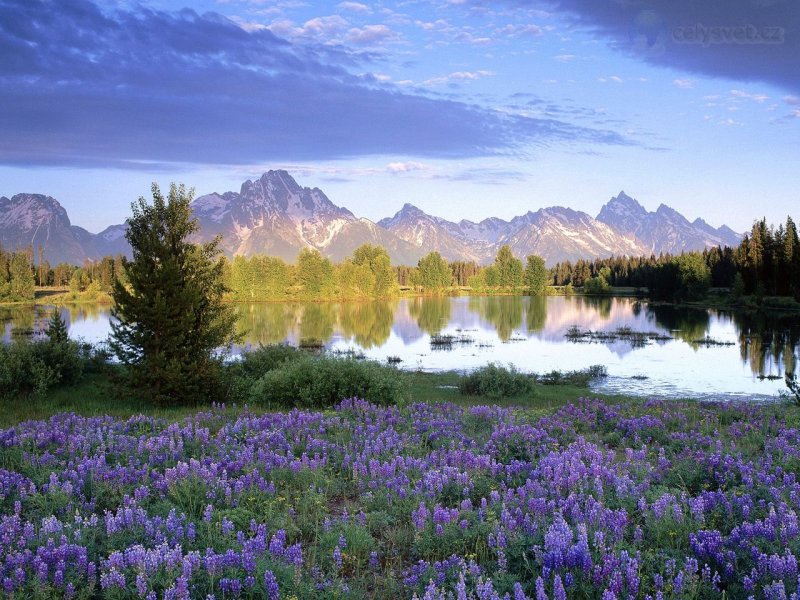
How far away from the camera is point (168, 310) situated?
56.5ft

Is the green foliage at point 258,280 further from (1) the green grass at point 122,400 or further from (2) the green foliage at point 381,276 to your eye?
(1) the green grass at point 122,400

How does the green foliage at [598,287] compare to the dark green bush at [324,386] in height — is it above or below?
above

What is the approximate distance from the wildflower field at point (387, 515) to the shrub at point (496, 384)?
1313 cm

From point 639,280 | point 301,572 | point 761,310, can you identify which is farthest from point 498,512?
point 639,280

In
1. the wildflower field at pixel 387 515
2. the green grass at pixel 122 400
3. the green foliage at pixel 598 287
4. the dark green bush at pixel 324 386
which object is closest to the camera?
the wildflower field at pixel 387 515

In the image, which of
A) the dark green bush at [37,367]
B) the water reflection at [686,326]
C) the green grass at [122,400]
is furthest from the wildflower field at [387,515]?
the water reflection at [686,326]

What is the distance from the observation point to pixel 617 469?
7.53m

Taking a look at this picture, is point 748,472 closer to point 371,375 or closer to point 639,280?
point 371,375

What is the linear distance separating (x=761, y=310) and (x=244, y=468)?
10144 centimetres

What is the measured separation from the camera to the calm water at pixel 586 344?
32.0m

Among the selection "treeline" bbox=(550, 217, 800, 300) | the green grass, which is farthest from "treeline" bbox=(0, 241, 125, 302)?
"treeline" bbox=(550, 217, 800, 300)

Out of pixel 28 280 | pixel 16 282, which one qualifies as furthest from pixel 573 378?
pixel 28 280

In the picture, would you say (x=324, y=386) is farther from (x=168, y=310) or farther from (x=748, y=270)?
(x=748, y=270)

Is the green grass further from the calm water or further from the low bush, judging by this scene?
the calm water
